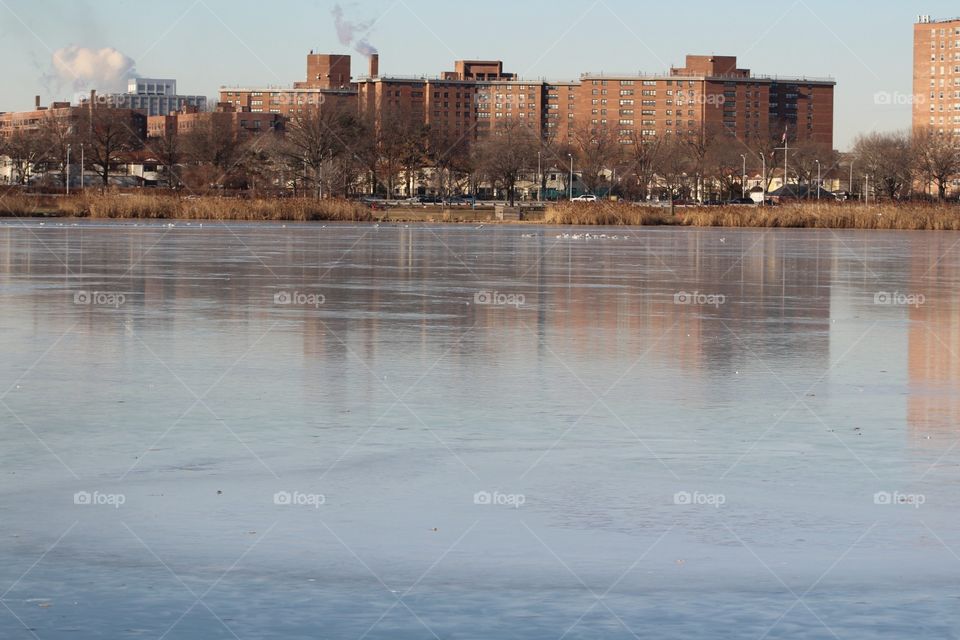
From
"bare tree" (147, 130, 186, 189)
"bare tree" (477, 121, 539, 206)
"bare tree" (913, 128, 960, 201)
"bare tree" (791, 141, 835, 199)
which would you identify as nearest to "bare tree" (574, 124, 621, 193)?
"bare tree" (477, 121, 539, 206)

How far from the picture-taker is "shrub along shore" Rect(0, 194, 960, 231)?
224 ft

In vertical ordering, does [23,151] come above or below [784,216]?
above

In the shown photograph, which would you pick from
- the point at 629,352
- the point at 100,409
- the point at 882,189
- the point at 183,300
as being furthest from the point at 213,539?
the point at 882,189

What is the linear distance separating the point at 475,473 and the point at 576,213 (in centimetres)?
6746

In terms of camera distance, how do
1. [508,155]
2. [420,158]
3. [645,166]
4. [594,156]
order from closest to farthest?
[508,155] → [420,158] → [594,156] → [645,166]

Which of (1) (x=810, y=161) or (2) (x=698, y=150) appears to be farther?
(1) (x=810, y=161)

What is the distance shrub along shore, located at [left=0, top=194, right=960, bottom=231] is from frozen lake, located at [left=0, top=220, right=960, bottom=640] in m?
51.8

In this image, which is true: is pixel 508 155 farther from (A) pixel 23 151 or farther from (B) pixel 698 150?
(A) pixel 23 151

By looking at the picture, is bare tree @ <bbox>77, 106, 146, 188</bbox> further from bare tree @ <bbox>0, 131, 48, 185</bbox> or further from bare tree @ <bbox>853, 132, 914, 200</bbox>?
bare tree @ <bbox>853, 132, 914, 200</bbox>

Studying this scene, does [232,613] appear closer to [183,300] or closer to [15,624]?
[15,624]

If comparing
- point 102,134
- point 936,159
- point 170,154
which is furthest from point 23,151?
point 936,159

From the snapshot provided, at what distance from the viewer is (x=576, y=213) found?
245ft

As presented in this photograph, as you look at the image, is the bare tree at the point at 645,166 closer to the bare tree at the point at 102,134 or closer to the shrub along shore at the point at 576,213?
the bare tree at the point at 102,134

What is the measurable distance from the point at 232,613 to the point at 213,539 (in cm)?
108
